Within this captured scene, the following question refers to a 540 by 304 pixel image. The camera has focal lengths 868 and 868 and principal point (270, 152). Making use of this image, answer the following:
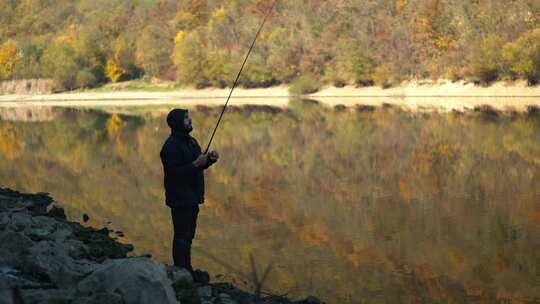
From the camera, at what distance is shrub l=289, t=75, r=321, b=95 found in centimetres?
9988

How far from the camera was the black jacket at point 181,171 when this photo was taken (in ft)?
33.4

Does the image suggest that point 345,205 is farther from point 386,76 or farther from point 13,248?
point 386,76

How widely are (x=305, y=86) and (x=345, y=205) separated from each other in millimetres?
82215

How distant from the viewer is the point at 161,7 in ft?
516

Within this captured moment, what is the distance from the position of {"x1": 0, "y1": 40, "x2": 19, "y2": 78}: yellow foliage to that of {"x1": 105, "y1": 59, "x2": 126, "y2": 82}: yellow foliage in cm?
1754

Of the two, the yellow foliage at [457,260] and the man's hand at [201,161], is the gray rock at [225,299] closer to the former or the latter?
the man's hand at [201,161]

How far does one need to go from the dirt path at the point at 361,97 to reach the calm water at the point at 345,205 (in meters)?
25.2

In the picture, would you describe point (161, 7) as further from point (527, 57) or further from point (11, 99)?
point (527, 57)

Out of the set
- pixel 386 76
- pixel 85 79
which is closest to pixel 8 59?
pixel 85 79

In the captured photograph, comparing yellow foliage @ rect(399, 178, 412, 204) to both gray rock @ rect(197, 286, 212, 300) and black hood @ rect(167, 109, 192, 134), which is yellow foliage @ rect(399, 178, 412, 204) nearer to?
gray rock @ rect(197, 286, 212, 300)

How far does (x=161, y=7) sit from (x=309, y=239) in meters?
147

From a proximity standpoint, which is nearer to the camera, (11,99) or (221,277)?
(221,277)

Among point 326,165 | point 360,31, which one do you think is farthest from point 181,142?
point 360,31

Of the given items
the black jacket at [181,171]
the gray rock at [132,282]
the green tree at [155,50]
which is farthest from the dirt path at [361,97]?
the gray rock at [132,282]
